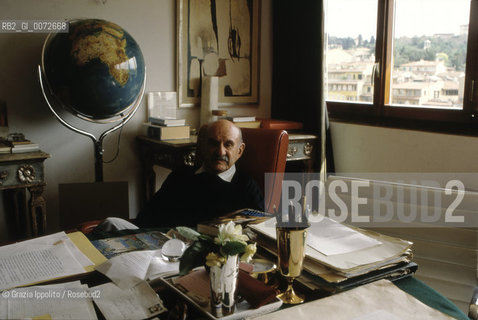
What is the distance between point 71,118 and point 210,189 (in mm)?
1360

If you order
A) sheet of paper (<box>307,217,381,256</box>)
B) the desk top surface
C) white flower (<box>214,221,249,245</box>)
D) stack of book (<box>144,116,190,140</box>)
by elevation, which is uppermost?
stack of book (<box>144,116,190,140</box>)

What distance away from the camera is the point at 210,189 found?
2.22 metres

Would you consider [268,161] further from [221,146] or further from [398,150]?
[398,150]

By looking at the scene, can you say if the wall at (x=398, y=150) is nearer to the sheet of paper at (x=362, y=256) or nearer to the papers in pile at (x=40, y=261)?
the sheet of paper at (x=362, y=256)

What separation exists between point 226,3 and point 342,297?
10.1ft

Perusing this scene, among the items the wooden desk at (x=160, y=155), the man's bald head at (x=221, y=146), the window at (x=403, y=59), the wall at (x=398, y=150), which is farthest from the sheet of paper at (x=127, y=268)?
the window at (x=403, y=59)

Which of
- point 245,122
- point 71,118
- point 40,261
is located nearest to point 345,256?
point 40,261

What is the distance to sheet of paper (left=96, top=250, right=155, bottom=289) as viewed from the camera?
1128 millimetres

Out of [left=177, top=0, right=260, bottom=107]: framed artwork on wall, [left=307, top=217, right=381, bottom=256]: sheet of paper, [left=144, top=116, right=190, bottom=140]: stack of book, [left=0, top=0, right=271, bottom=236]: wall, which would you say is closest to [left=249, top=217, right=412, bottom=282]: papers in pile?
[left=307, top=217, right=381, bottom=256]: sheet of paper

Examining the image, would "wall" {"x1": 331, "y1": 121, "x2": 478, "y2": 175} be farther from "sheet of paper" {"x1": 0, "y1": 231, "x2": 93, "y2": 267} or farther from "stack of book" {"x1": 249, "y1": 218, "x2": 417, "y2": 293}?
"sheet of paper" {"x1": 0, "y1": 231, "x2": 93, "y2": 267}

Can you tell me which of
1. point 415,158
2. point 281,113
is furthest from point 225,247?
point 281,113

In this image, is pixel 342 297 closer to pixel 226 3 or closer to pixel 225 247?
pixel 225 247

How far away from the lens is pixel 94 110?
8.55 ft

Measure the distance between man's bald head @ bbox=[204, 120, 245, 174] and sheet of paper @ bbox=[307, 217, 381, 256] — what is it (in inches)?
38.5
